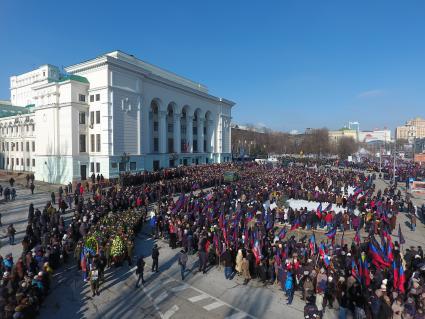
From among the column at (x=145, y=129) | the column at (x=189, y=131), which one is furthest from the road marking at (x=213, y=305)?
the column at (x=189, y=131)

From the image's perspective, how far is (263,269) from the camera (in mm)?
10164

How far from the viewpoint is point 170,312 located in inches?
335

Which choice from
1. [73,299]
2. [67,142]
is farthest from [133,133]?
[73,299]

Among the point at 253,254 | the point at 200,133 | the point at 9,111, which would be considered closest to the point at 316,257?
the point at 253,254

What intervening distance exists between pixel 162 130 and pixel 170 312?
38.9 m

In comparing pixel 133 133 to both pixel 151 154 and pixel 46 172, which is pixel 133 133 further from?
pixel 46 172

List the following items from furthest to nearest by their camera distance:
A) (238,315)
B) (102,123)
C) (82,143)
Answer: (82,143)
(102,123)
(238,315)

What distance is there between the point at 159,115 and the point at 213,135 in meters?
18.4

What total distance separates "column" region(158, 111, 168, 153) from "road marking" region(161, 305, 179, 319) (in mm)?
38079

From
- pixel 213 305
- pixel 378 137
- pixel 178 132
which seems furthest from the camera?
pixel 378 137

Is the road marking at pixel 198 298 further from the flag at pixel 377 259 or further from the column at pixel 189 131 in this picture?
the column at pixel 189 131

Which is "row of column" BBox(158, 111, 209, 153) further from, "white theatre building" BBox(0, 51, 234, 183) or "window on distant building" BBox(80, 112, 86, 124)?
"window on distant building" BBox(80, 112, 86, 124)

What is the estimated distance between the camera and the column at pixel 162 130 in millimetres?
45594

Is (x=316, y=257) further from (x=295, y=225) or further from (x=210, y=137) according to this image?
(x=210, y=137)
